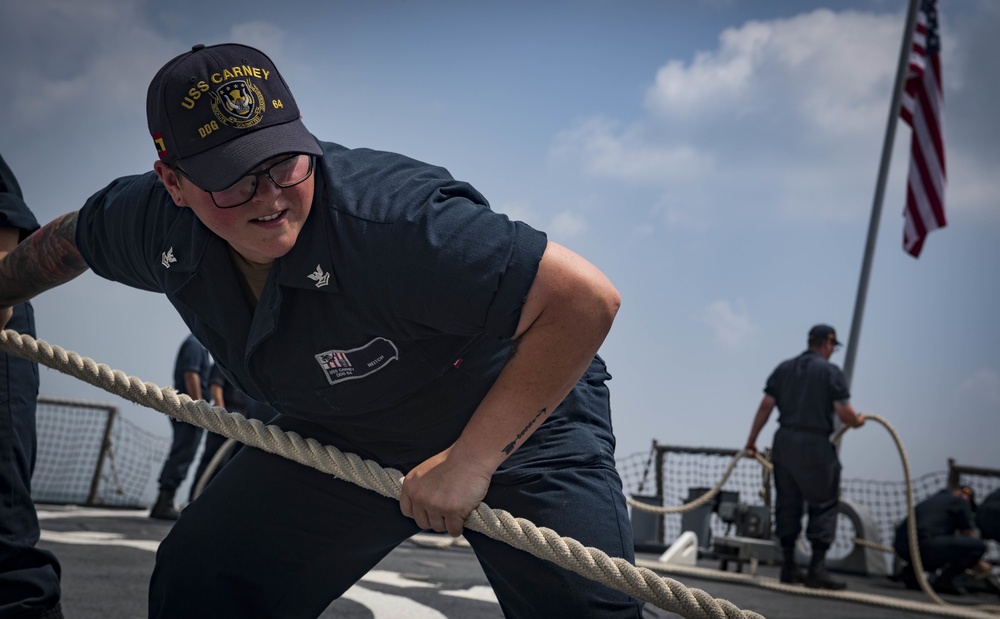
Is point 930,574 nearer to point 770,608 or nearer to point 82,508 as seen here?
point 770,608

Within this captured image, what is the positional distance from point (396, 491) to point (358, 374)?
244 mm

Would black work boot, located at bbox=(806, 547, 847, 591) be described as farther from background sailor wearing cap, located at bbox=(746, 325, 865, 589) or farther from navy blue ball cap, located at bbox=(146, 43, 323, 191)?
navy blue ball cap, located at bbox=(146, 43, 323, 191)

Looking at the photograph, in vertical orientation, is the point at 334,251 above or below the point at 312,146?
below

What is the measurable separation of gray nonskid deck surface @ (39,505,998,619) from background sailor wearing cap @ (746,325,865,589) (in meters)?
0.46

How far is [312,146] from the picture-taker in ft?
5.60

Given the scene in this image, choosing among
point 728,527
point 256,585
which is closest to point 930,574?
point 728,527

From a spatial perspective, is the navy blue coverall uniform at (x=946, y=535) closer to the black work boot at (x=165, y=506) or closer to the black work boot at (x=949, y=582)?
the black work boot at (x=949, y=582)

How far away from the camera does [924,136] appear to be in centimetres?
937

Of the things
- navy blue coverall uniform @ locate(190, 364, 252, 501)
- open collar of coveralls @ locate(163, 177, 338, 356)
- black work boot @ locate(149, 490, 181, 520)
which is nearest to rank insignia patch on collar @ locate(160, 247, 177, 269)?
open collar of coveralls @ locate(163, 177, 338, 356)

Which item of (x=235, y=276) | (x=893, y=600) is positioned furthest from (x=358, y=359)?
(x=893, y=600)

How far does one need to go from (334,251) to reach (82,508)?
25.8 feet

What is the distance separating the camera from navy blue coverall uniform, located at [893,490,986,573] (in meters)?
7.14

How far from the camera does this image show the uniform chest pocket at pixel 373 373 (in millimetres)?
1797

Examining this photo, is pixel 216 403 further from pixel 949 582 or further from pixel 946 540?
pixel 949 582
